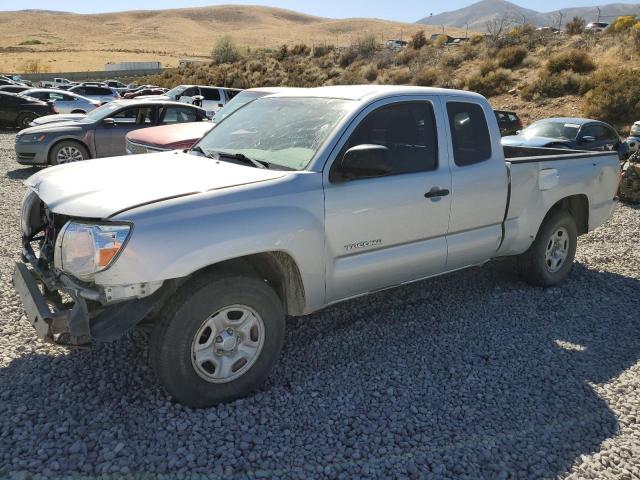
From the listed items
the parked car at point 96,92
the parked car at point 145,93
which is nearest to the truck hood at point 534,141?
the parked car at point 96,92

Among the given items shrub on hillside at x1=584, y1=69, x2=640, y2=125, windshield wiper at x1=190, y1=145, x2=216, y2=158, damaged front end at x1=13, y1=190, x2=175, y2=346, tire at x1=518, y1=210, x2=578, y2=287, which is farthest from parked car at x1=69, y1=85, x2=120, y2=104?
damaged front end at x1=13, y1=190, x2=175, y2=346

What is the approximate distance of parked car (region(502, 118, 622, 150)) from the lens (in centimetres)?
1245

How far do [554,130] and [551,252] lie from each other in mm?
8253

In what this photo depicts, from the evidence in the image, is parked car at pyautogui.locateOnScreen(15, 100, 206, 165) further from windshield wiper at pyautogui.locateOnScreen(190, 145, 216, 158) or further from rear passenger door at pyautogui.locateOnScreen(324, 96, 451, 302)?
rear passenger door at pyautogui.locateOnScreen(324, 96, 451, 302)

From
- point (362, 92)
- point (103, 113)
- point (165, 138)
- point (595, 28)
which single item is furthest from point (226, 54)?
point (362, 92)

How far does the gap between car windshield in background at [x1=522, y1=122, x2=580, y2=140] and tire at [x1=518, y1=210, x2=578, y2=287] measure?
7.67m

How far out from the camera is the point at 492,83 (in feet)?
89.0

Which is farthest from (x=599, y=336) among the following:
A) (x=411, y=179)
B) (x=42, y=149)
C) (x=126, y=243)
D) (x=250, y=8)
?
(x=250, y=8)

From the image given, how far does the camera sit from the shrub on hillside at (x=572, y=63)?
83.7 ft

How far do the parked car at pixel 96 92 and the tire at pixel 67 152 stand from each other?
1752 centimetres

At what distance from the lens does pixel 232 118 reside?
4.89m

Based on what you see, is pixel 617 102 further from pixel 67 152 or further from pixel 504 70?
pixel 67 152

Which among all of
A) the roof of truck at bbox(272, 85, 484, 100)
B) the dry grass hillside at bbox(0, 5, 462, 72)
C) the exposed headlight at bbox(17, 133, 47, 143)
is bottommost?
the exposed headlight at bbox(17, 133, 47, 143)

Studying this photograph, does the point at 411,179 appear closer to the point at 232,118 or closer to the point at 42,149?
the point at 232,118
